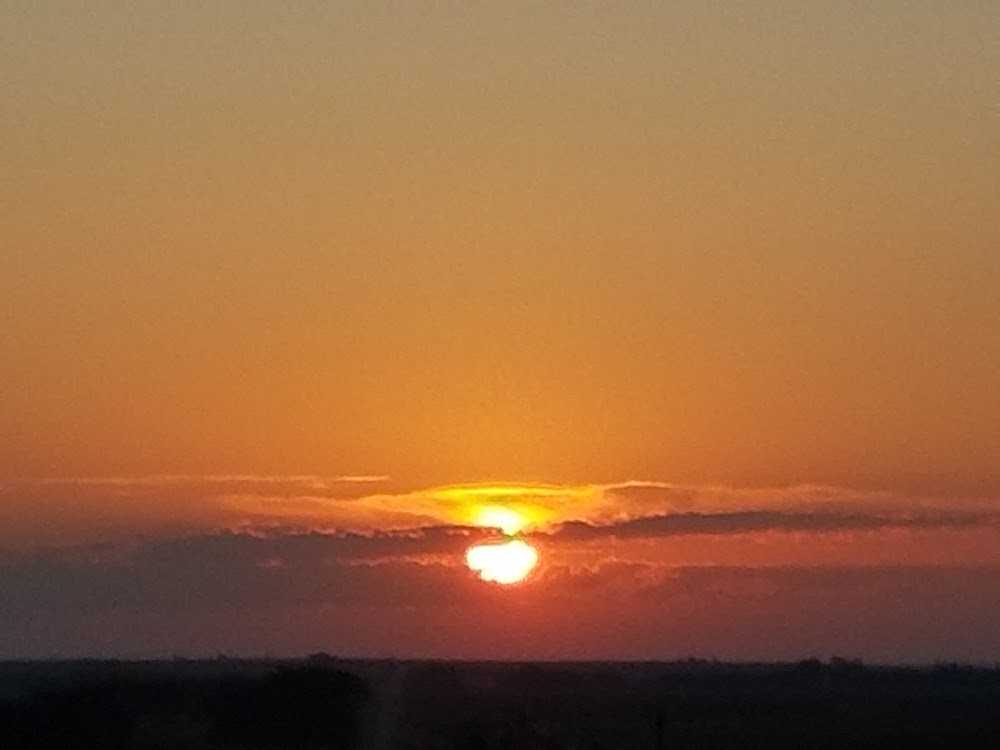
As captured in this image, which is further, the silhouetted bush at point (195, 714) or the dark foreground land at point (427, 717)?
the silhouetted bush at point (195, 714)

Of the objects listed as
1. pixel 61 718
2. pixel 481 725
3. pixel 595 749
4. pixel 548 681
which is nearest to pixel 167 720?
pixel 61 718

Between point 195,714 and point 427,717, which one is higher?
point 427,717

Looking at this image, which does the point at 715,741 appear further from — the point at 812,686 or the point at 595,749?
the point at 812,686

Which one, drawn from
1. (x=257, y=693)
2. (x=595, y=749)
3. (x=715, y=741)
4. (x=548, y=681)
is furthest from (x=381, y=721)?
(x=548, y=681)

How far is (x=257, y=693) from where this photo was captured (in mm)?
71750

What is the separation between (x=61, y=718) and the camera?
6153cm

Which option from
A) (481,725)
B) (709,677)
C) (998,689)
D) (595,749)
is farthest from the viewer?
(709,677)

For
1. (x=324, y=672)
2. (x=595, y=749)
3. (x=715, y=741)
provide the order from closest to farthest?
(x=595, y=749) → (x=715, y=741) → (x=324, y=672)

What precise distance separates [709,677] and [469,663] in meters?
20.3

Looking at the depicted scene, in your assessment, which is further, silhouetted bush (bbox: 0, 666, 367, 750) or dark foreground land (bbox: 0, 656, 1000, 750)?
silhouetted bush (bbox: 0, 666, 367, 750)

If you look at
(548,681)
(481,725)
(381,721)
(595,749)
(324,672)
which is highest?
(548,681)

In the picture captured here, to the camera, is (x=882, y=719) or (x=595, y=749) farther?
(x=882, y=719)

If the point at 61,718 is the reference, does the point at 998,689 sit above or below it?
above

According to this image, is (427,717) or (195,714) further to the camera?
(427,717)
